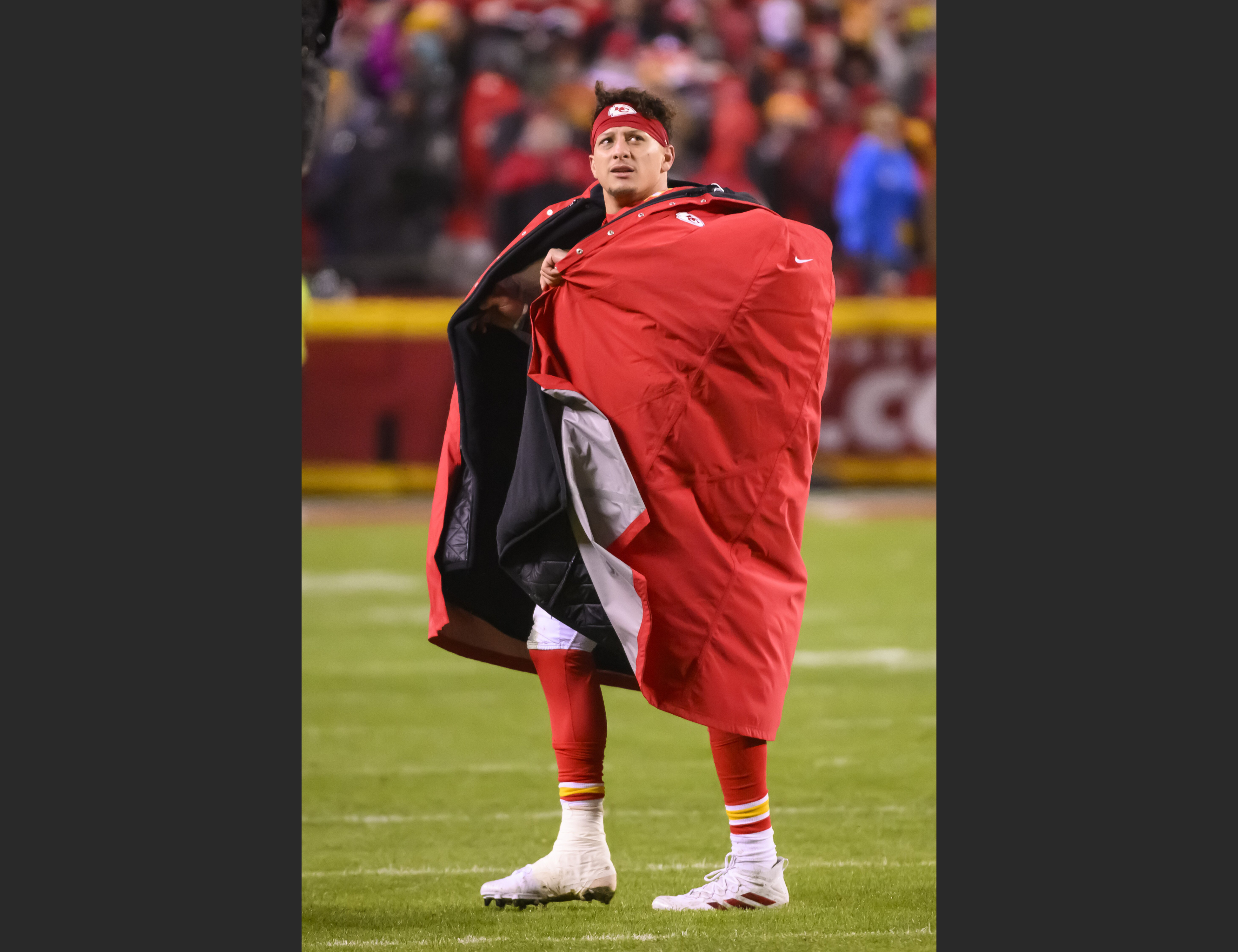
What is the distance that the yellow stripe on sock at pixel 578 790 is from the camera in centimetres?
378

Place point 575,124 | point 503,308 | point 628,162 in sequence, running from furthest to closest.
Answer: point 575,124
point 503,308
point 628,162

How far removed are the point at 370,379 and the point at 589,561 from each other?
840 cm

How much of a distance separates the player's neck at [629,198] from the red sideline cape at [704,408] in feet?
0.26

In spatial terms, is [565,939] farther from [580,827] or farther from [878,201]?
[878,201]

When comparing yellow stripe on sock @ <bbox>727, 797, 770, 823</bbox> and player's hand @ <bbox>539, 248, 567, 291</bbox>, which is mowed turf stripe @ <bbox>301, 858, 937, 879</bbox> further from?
player's hand @ <bbox>539, 248, 567, 291</bbox>

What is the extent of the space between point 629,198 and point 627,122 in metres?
0.17

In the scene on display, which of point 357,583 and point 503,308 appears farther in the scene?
point 357,583

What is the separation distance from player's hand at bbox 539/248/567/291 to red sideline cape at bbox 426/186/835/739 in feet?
0.08

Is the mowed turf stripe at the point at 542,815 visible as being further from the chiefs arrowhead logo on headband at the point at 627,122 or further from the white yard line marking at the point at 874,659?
the white yard line marking at the point at 874,659

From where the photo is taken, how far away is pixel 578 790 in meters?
3.78

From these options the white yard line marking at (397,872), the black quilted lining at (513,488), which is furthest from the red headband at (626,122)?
the white yard line marking at (397,872)

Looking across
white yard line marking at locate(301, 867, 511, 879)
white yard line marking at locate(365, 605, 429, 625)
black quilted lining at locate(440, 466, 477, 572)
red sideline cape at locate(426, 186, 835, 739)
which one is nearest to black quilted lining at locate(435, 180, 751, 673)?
black quilted lining at locate(440, 466, 477, 572)

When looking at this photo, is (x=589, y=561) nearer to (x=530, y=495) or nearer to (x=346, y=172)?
(x=530, y=495)

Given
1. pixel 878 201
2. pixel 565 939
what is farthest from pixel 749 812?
pixel 878 201
